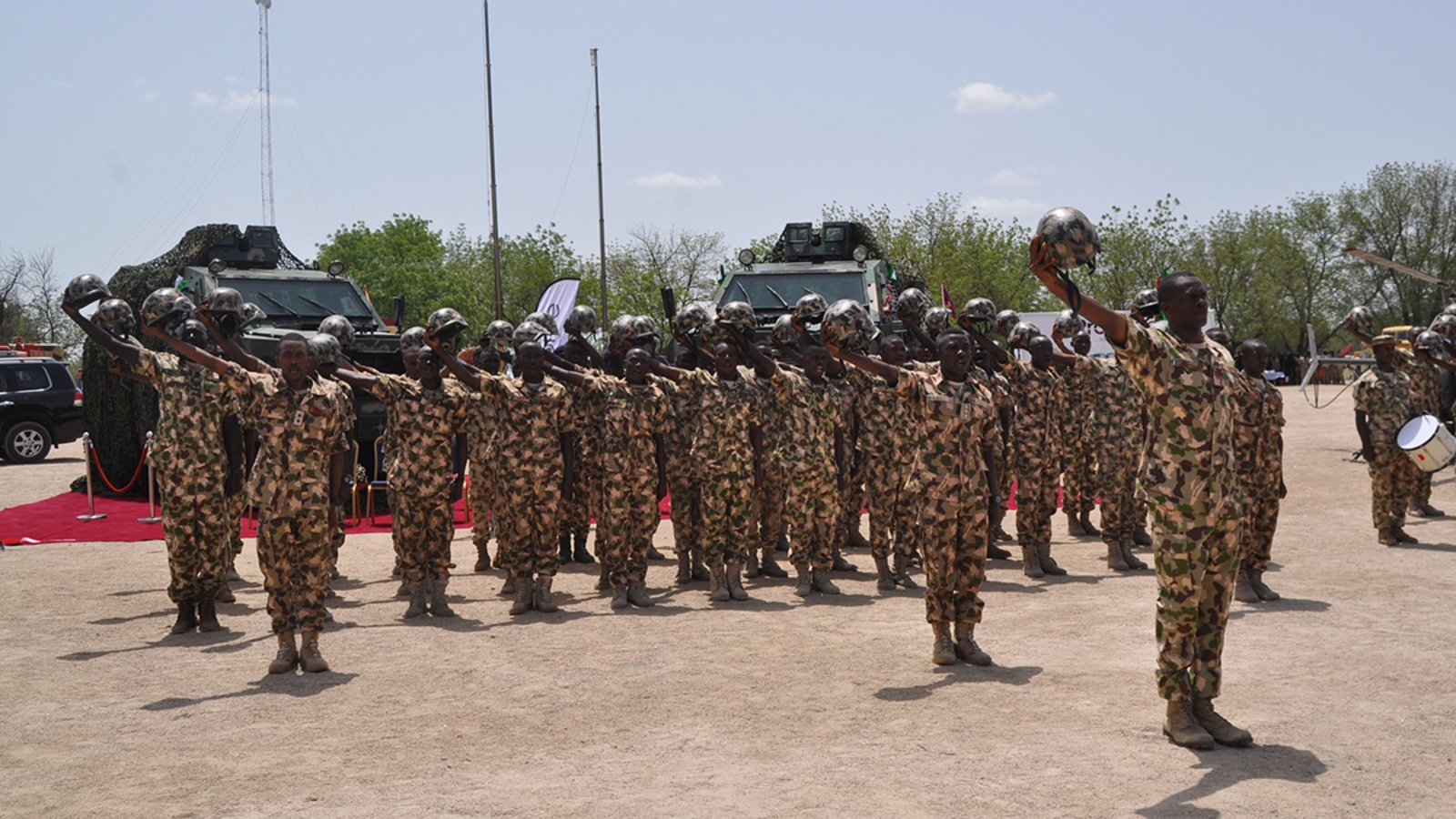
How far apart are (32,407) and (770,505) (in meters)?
21.4

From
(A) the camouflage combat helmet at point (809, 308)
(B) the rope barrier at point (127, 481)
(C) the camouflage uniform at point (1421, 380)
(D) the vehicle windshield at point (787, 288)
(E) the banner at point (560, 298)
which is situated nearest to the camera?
(A) the camouflage combat helmet at point (809, 308)

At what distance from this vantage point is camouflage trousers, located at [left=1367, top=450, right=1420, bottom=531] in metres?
11.6

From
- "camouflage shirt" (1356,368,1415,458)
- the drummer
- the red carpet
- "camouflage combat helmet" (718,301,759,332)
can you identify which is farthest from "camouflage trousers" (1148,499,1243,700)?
the red carpet

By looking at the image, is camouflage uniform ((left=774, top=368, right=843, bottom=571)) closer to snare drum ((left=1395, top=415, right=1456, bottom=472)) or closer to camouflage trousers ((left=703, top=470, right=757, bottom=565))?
camouflage trousers ((left=703, top=470, right=757, bottom=565))

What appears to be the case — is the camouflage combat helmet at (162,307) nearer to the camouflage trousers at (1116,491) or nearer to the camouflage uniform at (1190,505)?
the camouflage uniform at (1190,505)

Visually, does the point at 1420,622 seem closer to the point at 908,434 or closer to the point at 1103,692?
the point at 1103,692

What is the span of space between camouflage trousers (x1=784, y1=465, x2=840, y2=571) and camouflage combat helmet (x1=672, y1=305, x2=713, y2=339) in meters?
1.41

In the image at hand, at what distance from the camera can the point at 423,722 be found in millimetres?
6379

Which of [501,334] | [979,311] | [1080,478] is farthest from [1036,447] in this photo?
[501,334]

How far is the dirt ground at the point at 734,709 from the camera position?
5121 mm

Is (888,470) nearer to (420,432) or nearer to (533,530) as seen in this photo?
(533,530)


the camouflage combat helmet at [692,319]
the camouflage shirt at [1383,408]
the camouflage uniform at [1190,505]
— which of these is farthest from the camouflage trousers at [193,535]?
the camouflage shirt at [1383,408]

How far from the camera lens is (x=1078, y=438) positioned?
11.8m

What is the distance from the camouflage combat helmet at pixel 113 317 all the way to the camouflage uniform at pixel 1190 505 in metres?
6.31
